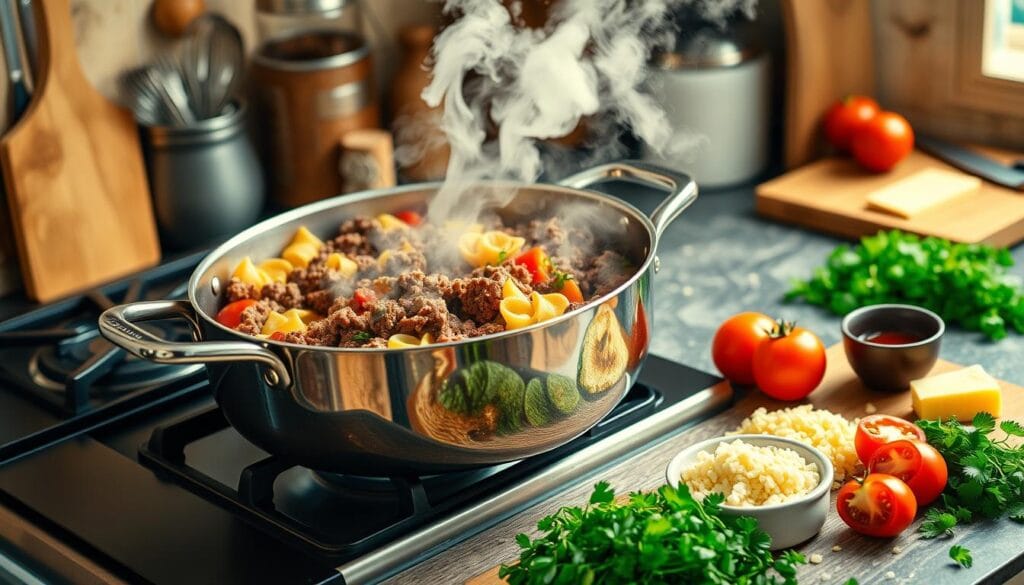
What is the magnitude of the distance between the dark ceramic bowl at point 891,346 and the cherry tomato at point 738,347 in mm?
102

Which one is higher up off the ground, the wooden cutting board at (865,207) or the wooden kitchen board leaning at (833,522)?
the wooden cutting board at (865,207)

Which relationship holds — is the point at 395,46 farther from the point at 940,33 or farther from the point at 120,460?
the point at 120,460

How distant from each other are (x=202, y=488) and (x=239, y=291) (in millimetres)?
217

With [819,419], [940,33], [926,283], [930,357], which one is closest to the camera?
[819,419]

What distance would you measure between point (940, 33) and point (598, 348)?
4.34ft

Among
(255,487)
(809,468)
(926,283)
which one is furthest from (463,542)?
(926,283)

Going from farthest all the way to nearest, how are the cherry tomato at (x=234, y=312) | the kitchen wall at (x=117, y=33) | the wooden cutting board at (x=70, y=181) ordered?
the kitchen wall at (x=117, y=33)
the wooden cutting board at (x=70, y=181)
the cherry tomato at (x=234, y=312)

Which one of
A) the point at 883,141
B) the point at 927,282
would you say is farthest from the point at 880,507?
the point at 883,141

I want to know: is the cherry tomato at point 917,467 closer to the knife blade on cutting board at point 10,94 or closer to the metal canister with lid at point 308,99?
the metal canister with lid at point 308,99

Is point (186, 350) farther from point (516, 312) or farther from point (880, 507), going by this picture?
point (880, 507)

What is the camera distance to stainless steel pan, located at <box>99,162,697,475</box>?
1120mm

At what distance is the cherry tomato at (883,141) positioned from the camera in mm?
2135

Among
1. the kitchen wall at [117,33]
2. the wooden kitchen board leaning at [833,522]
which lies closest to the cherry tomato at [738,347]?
the wooden kitchen board leaning at [833,522]

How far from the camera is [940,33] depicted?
2223mm
